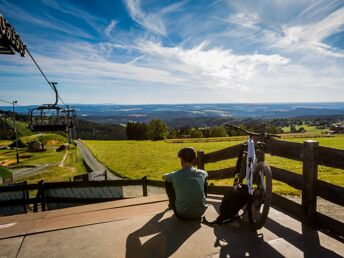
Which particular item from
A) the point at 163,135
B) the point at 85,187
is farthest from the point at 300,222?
the point at 163,135

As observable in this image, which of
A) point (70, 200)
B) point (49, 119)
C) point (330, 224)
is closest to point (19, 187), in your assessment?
point (70, 200)

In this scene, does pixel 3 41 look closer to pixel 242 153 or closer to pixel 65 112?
pixel 242 153

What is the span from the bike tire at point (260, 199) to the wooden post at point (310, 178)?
736 millimetres

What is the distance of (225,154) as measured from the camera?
723 centimetres

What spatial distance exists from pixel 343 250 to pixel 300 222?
3.54ft

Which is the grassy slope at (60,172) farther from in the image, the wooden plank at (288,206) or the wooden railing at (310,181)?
the wooden railing at (310,181)

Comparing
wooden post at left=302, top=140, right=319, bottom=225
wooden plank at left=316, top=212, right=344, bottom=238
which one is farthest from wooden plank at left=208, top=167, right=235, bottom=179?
wooden plank at left=316, top=212, right=344, bottom=238

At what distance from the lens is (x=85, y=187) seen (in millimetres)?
9430

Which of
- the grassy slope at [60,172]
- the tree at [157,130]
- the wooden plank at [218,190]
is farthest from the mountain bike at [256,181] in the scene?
the tree at [157,130]

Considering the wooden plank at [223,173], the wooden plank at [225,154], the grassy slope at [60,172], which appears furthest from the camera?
the grassy slope at [60,172]

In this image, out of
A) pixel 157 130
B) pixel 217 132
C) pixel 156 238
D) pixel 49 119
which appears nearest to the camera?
pixel 156 238

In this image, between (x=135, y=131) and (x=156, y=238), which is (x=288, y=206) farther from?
(x=135, y=131)

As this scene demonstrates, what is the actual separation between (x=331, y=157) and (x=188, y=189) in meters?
2.34

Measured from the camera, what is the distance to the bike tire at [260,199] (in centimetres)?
450
